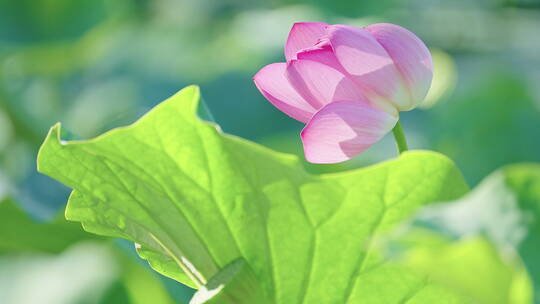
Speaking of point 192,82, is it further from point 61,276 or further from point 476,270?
point 476,270

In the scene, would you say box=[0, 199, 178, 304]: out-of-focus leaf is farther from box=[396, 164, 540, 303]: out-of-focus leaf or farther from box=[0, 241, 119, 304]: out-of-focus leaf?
box=[396, 164, 540, 303]: out-of-focus leaf

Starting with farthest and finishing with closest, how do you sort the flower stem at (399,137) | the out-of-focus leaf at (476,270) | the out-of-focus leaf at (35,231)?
the out-of-focus leaf at (35,231), the flower stem at (399,137), the out-of-focus leaf at (476,270)

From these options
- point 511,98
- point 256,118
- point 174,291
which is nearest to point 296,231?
point 174,291

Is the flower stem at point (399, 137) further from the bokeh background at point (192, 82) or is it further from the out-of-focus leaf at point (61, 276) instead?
the bokeh background at point (192, 82)

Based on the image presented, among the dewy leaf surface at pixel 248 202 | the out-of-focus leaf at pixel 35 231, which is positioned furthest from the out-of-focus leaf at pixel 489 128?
the dewy leaf surface at pixel 248 202

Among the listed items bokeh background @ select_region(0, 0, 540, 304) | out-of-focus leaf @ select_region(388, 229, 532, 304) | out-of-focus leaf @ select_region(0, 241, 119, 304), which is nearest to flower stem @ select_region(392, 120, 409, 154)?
out-of-focus leaf @ select_region(388, 229, 532, 304)

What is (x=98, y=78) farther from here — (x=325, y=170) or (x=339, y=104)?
(x=339, y=104)

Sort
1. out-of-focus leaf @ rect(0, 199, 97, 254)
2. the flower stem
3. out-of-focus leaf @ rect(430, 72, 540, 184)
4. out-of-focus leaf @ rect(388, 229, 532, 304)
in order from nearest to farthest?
out-of-focus leaf @ rect(388, 229, 532, 304), the flower stem, out-of-focus leaf @ rect(0, 199, 97, 254), out-of-focus leaf @ rect(430, 72, 540, 184)
